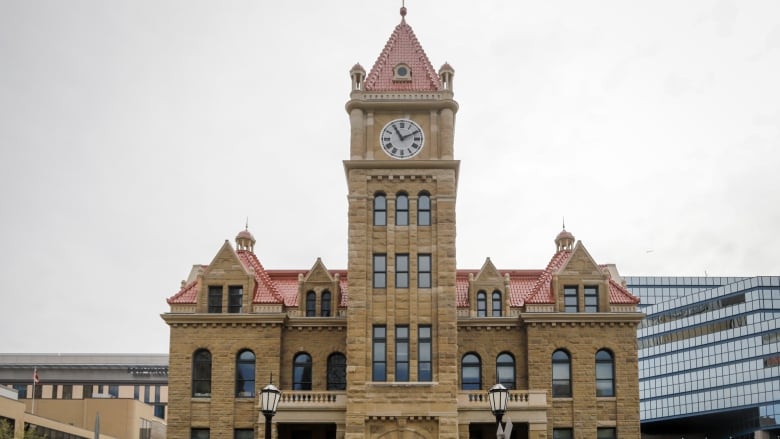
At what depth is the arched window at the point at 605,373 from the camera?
53.7m

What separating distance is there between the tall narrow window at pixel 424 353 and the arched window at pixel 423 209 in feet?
17.4

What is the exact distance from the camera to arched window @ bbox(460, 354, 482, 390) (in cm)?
5472

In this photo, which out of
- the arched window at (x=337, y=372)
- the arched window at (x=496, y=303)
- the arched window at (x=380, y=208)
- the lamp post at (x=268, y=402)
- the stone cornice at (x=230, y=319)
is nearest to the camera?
the lamp post at (x=268, y=402)

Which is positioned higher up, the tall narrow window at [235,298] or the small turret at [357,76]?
the small turret at [357,76]

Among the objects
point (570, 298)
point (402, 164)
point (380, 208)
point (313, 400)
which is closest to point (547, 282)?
point (570, 298)

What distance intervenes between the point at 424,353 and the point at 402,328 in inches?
63.8

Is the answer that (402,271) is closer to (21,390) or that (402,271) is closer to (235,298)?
(235,298)

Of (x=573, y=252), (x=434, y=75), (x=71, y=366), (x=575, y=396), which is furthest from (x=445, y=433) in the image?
(x=71, y=366)

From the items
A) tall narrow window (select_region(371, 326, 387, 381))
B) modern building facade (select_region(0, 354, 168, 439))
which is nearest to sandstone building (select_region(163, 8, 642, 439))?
tall narrow window (select_region(371, 326, 387, 381))

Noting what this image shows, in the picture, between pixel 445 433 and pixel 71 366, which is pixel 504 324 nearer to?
pixel 445 433

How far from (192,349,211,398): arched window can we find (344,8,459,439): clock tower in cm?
821

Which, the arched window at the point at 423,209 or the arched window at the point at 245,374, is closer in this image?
the arched window at the point at 423,209

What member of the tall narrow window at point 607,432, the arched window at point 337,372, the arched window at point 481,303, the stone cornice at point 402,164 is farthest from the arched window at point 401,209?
the tall narrow window at point 607,432

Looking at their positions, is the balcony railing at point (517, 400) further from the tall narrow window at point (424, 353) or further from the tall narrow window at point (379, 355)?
the tall narrow window at point (379, 355)
